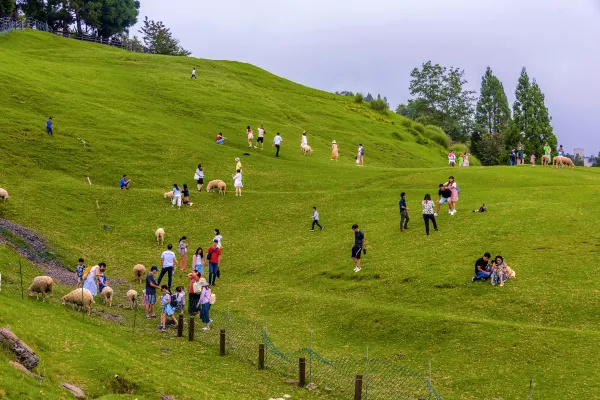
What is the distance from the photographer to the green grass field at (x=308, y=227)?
2975 cm

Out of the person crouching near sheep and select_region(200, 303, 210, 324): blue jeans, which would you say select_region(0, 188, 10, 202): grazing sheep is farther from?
select_region(200, 303, 210, 324): blue jeans

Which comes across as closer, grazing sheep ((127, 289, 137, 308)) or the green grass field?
the green grass field

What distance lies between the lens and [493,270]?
36.4 meters

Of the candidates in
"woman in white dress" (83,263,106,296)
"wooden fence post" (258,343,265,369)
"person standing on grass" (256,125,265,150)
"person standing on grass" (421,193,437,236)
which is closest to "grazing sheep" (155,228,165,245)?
"woman in white dress" (83,263,106,296)

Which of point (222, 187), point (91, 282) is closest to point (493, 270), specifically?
point (91, 282)

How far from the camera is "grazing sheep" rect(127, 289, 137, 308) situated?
37.0 metres

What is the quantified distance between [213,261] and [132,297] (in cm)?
781

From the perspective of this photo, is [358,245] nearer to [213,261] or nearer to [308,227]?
[213,261]

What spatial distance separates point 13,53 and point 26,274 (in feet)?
244

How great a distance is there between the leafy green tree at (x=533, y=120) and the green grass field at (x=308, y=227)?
35.0m

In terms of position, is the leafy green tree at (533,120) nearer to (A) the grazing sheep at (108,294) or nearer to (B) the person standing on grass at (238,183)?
(B) the person standing on grass at (238,183)

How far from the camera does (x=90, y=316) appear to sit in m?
32.9

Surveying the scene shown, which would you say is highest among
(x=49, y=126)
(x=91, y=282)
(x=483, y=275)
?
(x=49, y=126)

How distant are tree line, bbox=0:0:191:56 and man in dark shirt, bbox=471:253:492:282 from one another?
122377mm
